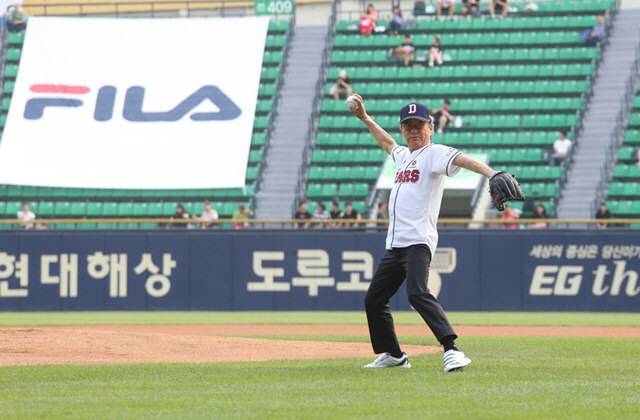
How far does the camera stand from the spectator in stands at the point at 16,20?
106 ft

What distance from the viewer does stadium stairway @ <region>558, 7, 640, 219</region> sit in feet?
81.9

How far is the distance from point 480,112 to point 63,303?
11012 millimetres

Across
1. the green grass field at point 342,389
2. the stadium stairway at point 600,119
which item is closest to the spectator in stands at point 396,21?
the stadium stairway at point 600,119

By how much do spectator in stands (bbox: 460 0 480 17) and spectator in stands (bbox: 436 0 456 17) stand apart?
0.28 metres

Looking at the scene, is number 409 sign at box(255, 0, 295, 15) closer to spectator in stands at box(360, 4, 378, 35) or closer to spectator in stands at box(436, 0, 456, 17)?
spectator in stands at box(360, 4, 378, 35)

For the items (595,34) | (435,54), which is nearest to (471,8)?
(435,54)

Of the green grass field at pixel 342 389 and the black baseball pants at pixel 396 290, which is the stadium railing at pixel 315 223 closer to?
the green grass field at pixel 342 389

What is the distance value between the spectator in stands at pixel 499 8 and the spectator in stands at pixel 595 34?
2302mm

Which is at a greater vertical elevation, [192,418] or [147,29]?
[147,29]

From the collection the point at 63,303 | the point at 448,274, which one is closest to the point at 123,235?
the point at 63,303

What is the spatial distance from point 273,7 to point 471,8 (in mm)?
5094

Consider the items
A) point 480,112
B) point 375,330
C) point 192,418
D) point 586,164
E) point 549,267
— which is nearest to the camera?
point 192,418

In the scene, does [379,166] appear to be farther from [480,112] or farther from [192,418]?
[192,418]

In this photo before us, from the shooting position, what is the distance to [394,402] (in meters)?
6.88
